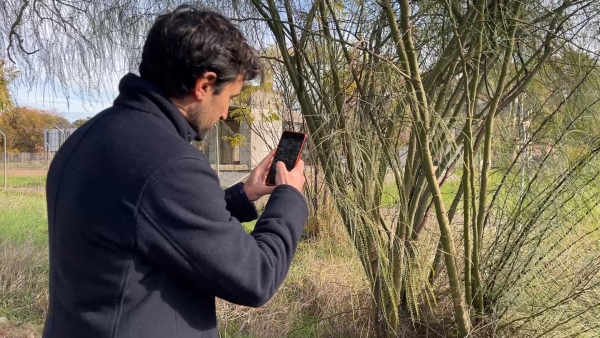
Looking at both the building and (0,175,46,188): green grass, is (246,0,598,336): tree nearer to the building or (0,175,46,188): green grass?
the building

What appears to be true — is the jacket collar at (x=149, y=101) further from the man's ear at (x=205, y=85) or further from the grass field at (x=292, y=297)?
the grass field at (x=292, y=297)

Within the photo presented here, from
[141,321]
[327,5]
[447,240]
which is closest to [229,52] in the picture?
[141,321]

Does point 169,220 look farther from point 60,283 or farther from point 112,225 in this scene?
point 60,283

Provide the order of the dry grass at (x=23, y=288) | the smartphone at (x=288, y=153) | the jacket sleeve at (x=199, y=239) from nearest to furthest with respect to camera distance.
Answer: the jacket sleeve at (x=199, y=239) → the smartphone at (x=288, y=153) → the dry grass at (x=23, y=288)

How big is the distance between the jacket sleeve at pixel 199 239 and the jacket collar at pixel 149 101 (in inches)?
4.6

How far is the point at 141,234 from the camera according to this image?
105cm

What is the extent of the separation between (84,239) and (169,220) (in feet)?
0.58

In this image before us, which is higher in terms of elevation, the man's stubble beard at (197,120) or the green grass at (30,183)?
the man's stubble beard at (197,120)

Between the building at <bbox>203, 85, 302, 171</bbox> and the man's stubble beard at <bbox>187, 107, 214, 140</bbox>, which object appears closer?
the man's stubble beard at <bbox>187, 107, 214, 140</bbox>

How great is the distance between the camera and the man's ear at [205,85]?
120 cm

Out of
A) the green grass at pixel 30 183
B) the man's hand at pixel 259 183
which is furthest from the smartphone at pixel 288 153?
the green grass at pixel 30 183

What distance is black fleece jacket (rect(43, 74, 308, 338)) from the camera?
106cm

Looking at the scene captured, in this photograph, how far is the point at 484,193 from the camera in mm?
2320

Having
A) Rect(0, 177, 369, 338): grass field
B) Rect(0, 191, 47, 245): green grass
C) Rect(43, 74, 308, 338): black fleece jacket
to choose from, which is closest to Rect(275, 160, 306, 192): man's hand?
Rect(43, 74, 308, 338): black fleece jacket
